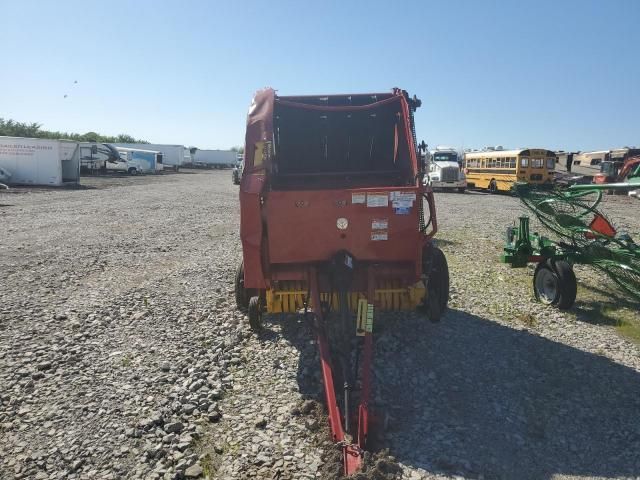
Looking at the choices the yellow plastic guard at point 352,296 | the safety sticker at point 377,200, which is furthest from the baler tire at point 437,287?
the safety sticker at point 377,200

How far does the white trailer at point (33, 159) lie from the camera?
30188mm

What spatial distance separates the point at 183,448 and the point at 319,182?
4.14m

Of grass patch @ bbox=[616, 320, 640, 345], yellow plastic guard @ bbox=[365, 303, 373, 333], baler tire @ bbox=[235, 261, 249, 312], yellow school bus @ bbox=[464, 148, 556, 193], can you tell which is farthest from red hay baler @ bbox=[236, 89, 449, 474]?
yellow school bus @ bbox=[464, 148, 556, 193]

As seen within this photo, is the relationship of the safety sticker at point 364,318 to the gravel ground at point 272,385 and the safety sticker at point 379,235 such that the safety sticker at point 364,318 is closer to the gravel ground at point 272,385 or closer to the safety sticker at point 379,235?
the gravel ground at point 272,385

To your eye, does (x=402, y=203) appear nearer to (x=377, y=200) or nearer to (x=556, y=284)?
(x=377, y=200)

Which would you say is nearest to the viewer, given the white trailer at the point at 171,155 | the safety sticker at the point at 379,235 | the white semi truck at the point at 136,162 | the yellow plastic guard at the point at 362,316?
the yellow plastic guard at the point at 362,316

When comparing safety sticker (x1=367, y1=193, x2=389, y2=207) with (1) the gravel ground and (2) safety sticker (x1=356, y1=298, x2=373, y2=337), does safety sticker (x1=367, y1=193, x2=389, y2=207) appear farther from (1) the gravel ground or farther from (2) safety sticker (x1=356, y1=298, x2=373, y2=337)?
(1) the gravel ground

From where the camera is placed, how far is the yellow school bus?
1099 inches

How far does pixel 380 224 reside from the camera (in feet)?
17.7

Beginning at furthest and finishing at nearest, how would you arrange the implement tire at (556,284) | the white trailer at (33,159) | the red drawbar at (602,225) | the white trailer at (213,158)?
the white trailer at (213,158), the white trailer at (33,159), the red drawbar at (602,225), the implement tire at (556,284)

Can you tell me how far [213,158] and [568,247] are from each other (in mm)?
74469

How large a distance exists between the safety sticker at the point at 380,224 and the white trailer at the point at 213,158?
7415 centimetres

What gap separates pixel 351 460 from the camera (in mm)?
3457

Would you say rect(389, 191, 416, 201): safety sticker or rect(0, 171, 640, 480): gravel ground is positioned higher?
rect(389, 191, 416, 201): safety sticker
